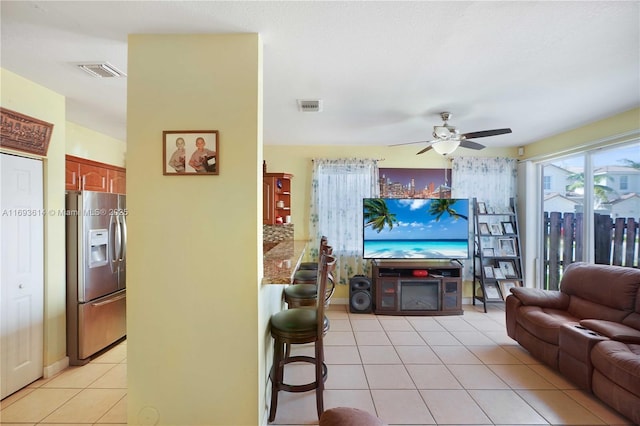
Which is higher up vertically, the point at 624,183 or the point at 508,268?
the point at 624,183

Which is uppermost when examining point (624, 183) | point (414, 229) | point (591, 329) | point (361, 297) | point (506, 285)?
point (624, 183)

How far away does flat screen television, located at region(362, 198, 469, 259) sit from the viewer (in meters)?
4.54

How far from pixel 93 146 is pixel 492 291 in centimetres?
605

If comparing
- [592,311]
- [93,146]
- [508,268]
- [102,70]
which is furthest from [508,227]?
[93,146]

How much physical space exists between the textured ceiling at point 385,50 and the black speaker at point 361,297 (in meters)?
2.43

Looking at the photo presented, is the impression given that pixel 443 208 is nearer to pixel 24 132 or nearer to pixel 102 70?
pixel 102 70

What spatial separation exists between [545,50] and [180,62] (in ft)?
7.79

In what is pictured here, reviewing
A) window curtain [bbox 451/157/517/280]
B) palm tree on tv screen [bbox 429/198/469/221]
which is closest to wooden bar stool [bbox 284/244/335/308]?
palm tree on tv screen [bbox 429/198/469/221]

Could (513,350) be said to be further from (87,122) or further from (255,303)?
(87,122)

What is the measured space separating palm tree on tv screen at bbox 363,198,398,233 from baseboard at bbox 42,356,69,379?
381 centimetres

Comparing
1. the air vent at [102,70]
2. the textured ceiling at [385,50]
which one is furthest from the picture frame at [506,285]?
the air vent at [102,70]

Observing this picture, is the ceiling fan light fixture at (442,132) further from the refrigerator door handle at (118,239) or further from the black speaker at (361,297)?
the refrigerator door handle at (118,239)

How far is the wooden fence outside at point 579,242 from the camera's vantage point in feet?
10.6

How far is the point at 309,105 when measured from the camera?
2.96 metres
